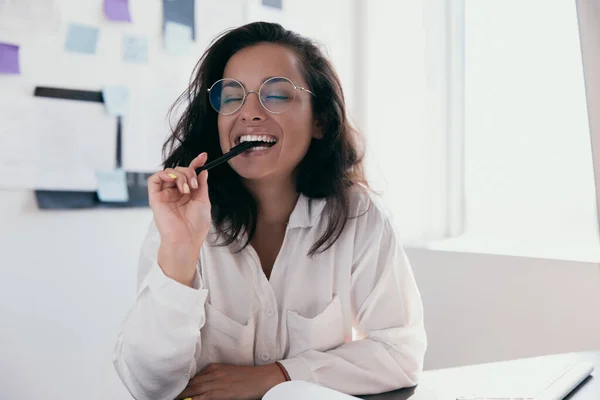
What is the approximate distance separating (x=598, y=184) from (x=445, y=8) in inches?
77.6

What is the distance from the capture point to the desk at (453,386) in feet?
2.36

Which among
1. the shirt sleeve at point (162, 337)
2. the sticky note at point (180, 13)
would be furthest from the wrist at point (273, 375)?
the sticky note at point (180, 13)

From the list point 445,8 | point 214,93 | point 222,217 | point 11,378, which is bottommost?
point 11,378

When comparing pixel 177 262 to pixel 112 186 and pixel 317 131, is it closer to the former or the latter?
pixel 317 131

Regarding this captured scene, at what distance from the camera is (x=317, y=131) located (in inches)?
50.2

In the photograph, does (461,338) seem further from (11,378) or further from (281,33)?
(11,378)

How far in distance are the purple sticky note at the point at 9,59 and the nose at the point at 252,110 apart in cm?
85

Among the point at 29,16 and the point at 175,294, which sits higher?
the point at 29,16

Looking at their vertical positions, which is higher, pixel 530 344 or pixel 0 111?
pixel 0 111

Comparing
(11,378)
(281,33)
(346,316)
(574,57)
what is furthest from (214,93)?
(574,57)

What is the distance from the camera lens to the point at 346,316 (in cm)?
109

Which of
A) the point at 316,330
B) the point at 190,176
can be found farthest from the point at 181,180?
the point at 316,330

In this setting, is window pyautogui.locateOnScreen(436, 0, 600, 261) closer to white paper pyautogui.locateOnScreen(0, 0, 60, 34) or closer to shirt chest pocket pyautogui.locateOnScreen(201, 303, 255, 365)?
shirt chest pocket pyautogui.locateOnScreen(201, 303, 255, 365)

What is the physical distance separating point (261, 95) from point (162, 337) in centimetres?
49
